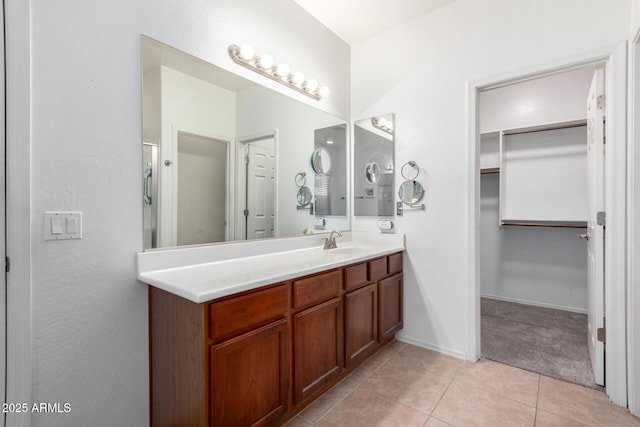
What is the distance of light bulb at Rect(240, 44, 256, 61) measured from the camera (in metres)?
1.78

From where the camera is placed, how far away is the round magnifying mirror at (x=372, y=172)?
265 cm

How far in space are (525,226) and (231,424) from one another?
3354mm

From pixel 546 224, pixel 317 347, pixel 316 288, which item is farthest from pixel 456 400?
pixel 546 224

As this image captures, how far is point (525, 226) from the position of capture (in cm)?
323

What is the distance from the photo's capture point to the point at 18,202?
109 cm

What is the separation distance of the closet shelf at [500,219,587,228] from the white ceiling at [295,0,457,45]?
2233 millimetres

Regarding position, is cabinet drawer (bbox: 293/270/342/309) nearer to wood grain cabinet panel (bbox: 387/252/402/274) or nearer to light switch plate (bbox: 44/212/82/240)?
wood grain cabinet panel (bbox: 387/252/402/274)

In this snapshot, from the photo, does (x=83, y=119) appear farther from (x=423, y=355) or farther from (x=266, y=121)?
(x=423, y=355)

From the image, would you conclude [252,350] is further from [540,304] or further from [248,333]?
[540,304]

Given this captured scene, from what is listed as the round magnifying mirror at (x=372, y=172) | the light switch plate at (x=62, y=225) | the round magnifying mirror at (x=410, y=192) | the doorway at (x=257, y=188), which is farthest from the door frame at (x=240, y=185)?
the round magnifying mirror at (x=410, y=192)

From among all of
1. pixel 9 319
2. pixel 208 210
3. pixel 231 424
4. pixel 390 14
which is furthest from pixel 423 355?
pixel 390 14

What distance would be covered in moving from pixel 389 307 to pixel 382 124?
5.00 feet

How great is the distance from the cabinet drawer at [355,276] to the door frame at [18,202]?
1.44m

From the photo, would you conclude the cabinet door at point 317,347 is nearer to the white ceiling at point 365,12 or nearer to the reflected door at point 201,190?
the reflected door at point 201,190
